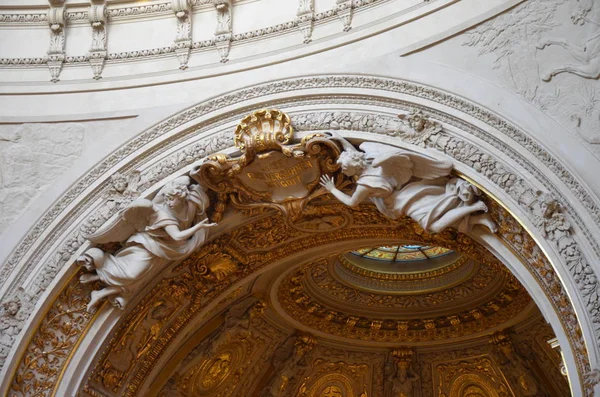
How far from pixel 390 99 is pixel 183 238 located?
97.2 inches

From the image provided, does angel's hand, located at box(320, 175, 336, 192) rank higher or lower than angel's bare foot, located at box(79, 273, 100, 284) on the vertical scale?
higher

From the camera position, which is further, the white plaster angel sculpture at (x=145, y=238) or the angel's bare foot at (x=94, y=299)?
the angel's bare foot at (x=94, y=299)

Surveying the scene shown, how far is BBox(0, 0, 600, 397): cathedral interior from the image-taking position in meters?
8.79

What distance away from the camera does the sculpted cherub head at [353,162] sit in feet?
30.7

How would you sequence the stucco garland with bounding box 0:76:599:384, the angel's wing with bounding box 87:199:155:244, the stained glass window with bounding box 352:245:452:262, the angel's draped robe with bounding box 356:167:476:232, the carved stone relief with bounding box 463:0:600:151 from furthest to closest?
the stained glass window with bounding box 352:245:452:262, the angel's wing with bounding box 87:199:155:244, the stucco garland with bounding box 0:76:599:384, the angel's draped robe with bounding box 356:167:476:232, the carved stone relief with bounding box 463:0:600:151

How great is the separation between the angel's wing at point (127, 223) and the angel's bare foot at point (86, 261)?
0.18 meters

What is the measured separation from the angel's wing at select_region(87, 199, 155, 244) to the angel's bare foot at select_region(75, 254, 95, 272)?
18cm

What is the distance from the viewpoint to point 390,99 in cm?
980

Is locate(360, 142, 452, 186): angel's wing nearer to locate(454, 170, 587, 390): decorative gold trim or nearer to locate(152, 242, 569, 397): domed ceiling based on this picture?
locate(454, 170, 587, 390): decorative gold trim

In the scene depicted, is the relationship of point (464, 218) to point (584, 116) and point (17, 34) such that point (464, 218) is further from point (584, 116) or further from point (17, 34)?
point (17, 34)

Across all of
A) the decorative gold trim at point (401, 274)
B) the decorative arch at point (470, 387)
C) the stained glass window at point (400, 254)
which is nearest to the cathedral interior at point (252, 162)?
→ the decorative gold trim at point (401, 274)

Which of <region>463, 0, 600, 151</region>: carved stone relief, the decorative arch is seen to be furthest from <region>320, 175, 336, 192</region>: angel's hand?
the decorative arch

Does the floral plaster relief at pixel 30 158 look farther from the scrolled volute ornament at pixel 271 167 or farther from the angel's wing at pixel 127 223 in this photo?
the scrolled volute ornament at pixel 271 167

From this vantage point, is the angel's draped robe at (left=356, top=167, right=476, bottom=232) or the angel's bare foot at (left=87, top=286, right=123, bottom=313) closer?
the angel's draped robe at (left=356, top=167, right=476, bottom=232)
